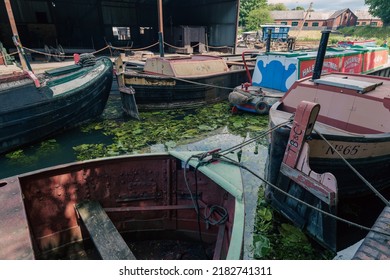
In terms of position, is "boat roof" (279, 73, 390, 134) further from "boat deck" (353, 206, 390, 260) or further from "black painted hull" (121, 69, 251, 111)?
"black painted hull" (121, 69, 251, 111)

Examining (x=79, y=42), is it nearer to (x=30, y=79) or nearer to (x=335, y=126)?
(x=30, y=79)

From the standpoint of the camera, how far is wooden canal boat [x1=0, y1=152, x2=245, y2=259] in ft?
11.2

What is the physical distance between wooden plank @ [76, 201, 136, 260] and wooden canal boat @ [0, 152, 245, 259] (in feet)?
0.04

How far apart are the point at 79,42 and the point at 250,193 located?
21.3 metres

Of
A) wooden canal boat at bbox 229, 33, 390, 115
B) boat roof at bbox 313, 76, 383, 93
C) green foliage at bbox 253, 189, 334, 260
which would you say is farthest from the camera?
wooden canal boat at bbox 229, 33, 390, 115

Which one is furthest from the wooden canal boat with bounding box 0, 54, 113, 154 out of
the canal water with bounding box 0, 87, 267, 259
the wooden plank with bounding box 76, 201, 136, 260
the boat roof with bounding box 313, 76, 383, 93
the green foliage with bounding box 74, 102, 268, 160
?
the boat roof with bounding box 313, 76, 383, 93

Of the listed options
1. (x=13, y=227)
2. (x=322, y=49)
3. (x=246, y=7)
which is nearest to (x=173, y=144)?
(x=322, y=49)

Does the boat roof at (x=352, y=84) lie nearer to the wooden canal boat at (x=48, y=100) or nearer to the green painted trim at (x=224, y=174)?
the green painted trim at (x=224, y=174)

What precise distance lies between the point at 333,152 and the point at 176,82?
7374mm

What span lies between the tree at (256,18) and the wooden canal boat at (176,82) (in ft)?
150

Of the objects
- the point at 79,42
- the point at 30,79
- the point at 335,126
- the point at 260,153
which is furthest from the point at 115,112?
the point at 79,42

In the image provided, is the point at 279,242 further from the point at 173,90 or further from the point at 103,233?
the point at 173,90

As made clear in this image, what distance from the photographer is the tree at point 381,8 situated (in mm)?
38188

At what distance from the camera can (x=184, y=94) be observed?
427 inches
